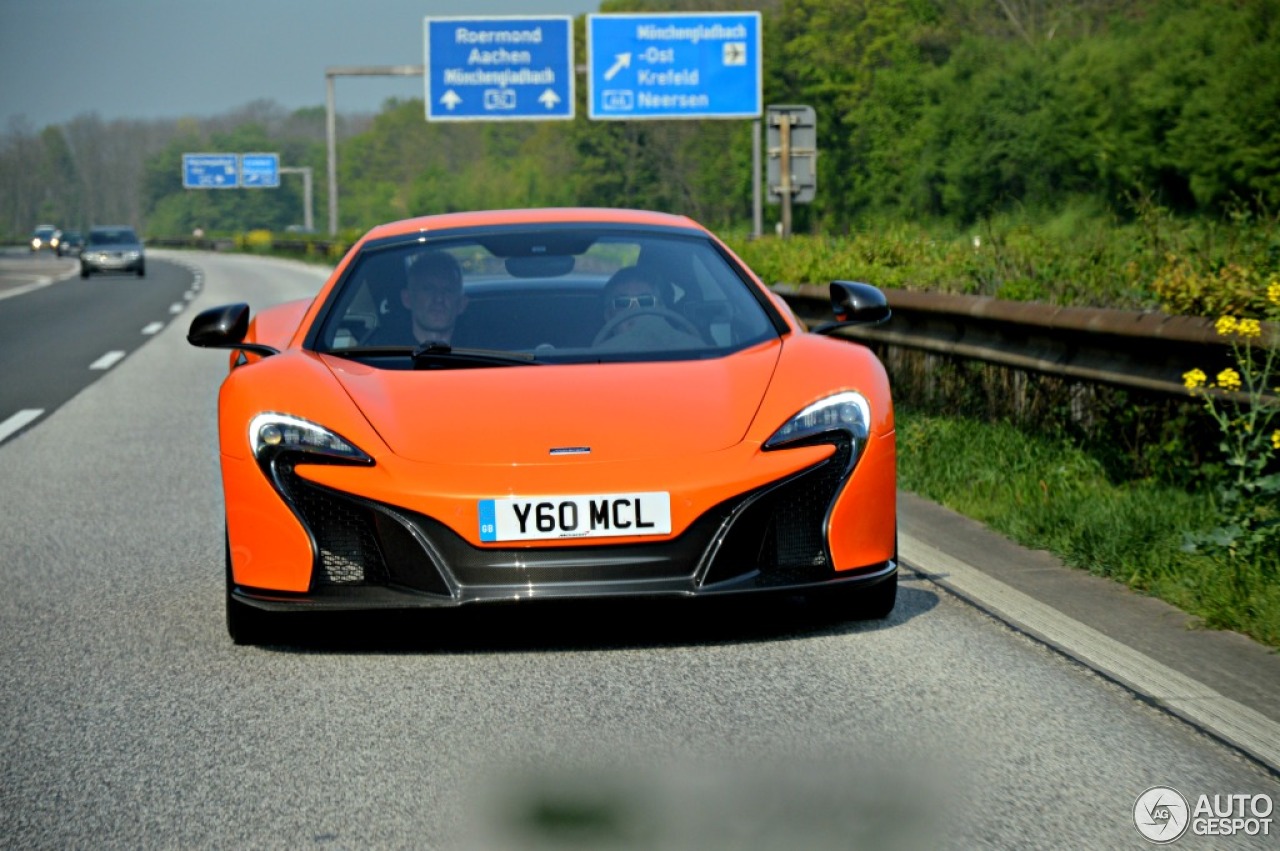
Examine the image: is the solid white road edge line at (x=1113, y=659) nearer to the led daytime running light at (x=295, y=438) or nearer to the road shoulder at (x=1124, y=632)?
the road shoulder at (x=1124, y=632)

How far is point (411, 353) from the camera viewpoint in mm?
5445

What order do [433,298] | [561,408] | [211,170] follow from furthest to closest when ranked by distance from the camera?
[211,170]
[433,298]
[561,408]

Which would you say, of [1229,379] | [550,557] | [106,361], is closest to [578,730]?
[550,557]

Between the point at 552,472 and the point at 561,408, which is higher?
the point at 561,408

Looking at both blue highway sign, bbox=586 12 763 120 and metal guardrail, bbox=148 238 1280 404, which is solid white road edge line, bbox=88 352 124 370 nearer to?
metal guardrail, bbox=148 238 1280 404

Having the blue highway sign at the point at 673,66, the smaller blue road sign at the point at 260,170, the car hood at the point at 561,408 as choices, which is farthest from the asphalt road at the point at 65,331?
the smaller blue road sign at the point at 260,170

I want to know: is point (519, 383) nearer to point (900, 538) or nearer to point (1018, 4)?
point (900, 538)

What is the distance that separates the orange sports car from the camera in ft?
15.3

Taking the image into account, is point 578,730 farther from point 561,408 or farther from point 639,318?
point 639,318

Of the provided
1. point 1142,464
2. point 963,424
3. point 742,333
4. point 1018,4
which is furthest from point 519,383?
point 1018,4

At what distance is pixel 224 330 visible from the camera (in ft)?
18.6

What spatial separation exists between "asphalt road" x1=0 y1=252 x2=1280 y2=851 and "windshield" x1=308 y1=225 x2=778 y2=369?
814 mm

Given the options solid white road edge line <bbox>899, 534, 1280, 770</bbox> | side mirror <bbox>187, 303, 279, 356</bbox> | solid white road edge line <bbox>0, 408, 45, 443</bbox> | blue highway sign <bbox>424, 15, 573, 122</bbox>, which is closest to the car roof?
side mirror <bbox>187, 303, 279, 356</bbox>

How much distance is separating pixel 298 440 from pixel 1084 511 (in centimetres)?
335
